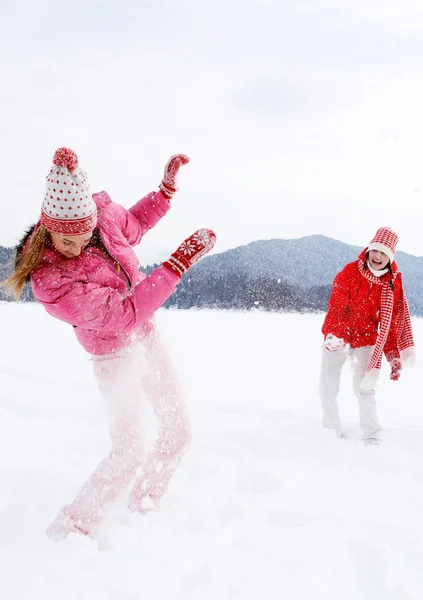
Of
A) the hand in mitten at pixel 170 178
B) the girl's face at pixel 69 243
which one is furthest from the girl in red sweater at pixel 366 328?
the girl's face at pixel 69 243

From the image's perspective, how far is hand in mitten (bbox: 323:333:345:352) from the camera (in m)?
4.47

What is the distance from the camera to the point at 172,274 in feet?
8.01

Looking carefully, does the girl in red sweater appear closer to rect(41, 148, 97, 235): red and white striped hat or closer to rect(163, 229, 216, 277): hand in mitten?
rect(163, 229, 216, 277): hand in mitten

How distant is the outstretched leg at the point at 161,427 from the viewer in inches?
109

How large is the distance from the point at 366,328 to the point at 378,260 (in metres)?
0.60

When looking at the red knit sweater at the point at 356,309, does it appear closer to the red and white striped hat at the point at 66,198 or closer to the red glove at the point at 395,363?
the red glove at the point at 395,363

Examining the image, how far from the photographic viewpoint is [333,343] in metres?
4.48

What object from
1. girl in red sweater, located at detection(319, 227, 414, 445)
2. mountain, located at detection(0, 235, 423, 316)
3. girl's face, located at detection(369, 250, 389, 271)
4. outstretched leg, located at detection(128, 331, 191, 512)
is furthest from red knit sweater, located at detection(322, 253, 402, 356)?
mountain, located at detection(0, 235, 423, 316)

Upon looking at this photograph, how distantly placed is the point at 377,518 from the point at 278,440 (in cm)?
135

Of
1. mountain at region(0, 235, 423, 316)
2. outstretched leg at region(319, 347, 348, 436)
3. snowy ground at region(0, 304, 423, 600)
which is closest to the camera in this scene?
snowy ground at region(0, 304, 423, 600)

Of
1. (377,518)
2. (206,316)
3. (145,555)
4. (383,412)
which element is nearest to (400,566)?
(377,518)

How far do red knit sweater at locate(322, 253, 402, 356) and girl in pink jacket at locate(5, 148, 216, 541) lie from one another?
2032 millimetres

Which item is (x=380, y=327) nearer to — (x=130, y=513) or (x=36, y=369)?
(x=130, y=513)

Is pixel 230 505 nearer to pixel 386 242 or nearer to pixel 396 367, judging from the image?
pixel 396 367
